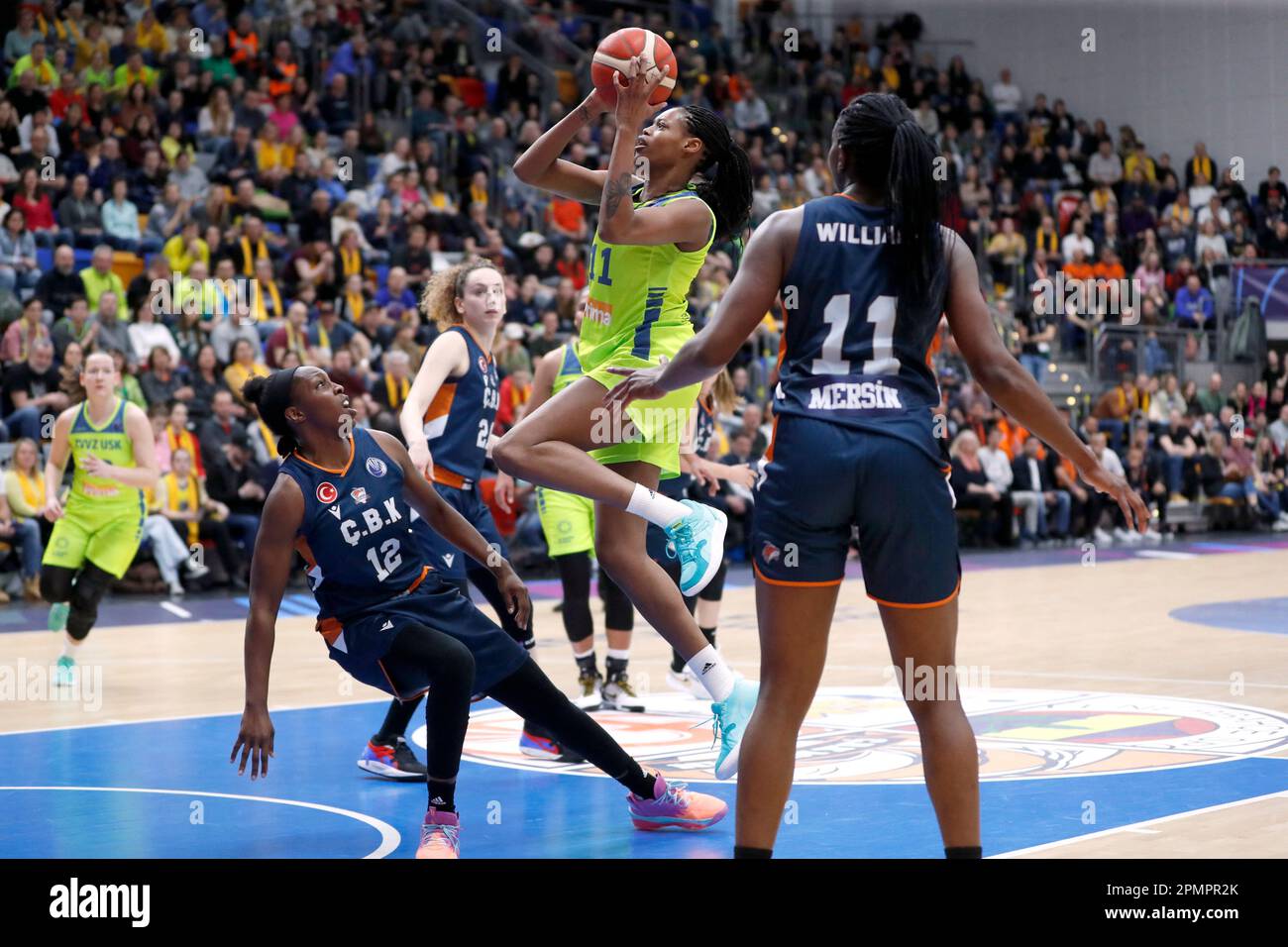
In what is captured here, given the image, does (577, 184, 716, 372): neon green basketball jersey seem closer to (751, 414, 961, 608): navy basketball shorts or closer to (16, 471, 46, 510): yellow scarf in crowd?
(751, 414, 961, 608): navy basketball shorts

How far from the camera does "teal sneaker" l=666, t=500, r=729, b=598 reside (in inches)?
192

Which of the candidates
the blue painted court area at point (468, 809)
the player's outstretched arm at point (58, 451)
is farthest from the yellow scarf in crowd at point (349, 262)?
the blue painted court area at point (468, 809)

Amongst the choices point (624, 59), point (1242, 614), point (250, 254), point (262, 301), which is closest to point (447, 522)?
point (624, 59)

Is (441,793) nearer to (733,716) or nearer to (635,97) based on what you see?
(733,716)

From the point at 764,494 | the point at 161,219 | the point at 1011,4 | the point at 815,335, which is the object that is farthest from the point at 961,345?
the point at 1011,4

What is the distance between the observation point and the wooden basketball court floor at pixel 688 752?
15.1 feet

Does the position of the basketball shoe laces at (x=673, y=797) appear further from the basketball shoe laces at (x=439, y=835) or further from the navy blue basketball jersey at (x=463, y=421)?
the navy blue basketball jersey at (x=463, y=421)

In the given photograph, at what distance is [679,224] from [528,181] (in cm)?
68

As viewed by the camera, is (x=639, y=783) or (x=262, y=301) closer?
(x=639, y=783)

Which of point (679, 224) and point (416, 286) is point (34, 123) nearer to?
point (416, 286)

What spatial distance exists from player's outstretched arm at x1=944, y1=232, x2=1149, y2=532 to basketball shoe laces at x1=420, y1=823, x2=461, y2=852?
1.94m

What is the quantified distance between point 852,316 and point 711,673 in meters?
1.74

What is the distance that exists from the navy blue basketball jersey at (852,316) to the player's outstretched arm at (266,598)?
1712 mm

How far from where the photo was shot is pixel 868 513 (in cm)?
344
